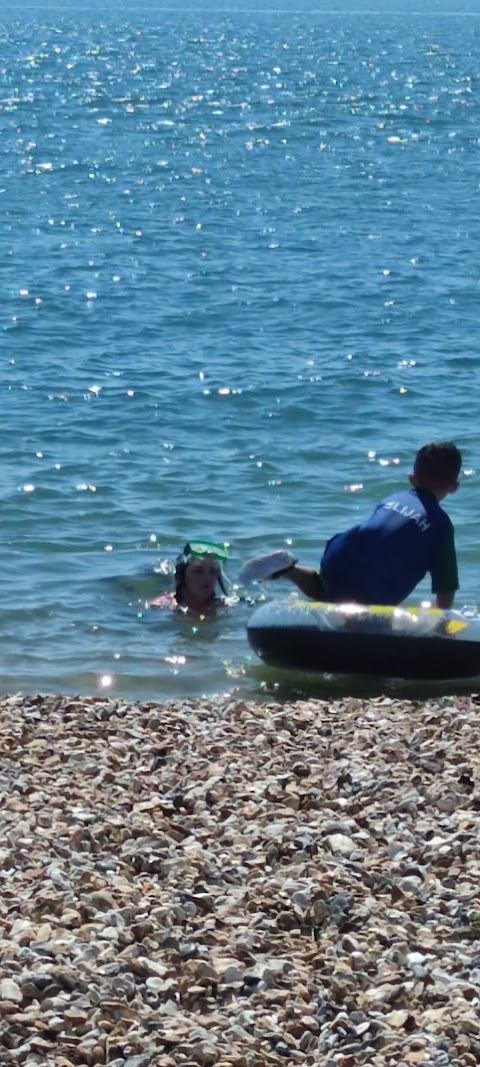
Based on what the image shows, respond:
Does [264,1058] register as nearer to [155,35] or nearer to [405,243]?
[405,243]

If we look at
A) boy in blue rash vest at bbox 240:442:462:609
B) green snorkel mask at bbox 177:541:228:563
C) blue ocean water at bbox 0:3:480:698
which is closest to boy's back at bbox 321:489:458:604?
boy in blue rash vest at bbox 240:442:462:609

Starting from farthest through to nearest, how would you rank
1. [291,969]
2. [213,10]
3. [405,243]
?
[213,10]
[405,243]
[291,969]

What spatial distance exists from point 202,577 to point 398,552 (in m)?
1.69

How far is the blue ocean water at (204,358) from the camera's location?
10695 millimetres

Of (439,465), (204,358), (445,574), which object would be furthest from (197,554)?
(204,358)

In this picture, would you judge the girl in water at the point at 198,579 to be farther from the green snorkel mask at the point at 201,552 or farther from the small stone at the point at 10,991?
the small stone at the point at 10,991

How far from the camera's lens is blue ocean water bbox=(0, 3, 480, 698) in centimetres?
1070

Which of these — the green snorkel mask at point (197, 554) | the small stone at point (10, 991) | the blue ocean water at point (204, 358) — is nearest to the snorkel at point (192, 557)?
the green snorkel mask at point (197, 554)

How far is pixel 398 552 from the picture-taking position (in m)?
8.95

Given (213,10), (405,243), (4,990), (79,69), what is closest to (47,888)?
(4,990)

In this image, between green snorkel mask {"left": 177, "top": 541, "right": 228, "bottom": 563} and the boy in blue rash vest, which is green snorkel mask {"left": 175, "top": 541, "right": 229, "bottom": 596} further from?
the boy in blue rash vest

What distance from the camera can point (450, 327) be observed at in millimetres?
19016

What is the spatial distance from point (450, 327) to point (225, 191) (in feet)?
38.8

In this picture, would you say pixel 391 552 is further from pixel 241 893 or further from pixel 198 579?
pixel 241 893
